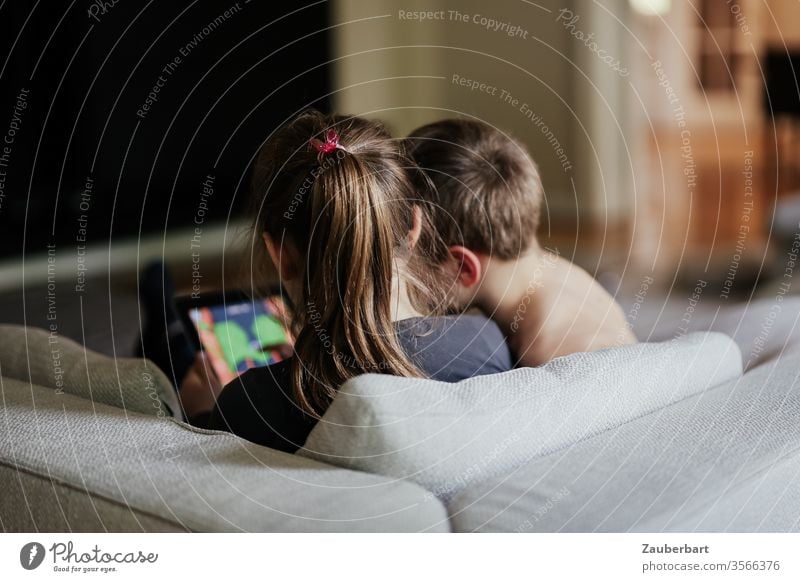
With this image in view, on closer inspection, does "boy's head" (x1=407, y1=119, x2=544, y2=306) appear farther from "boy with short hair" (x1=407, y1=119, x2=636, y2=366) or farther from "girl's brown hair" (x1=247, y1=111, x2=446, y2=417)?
"girl's brown hair" (x1=247, y1=111, x2=446, y2=417)

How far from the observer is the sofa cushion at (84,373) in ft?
3.18

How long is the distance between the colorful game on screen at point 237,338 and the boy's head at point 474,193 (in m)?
0.37

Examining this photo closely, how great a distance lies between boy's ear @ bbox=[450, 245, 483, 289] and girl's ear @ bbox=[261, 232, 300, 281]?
13.2 inches

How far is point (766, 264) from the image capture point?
3781 millimetres

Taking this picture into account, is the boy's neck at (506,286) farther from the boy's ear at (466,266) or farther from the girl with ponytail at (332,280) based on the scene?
the girl with ponytail at (332,280)

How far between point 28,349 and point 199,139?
11.6 feet

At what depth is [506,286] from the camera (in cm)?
138

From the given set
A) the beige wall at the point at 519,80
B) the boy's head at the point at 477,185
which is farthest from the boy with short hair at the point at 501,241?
the beige wall at the point at 519,80

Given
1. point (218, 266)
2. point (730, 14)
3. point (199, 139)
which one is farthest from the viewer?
point (730, 14)

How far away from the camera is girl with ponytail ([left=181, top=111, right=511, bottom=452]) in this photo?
949mm

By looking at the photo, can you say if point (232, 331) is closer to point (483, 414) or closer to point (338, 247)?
point (338, 247)

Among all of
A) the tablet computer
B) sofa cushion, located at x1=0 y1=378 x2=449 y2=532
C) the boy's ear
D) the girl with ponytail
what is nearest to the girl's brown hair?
the girl with ponytail
